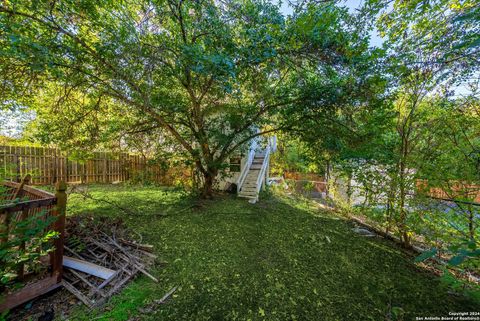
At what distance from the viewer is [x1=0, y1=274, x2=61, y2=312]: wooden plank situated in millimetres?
1880

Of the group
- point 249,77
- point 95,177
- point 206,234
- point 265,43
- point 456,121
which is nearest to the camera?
point 456,121

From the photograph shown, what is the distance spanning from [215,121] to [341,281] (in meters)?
4.83

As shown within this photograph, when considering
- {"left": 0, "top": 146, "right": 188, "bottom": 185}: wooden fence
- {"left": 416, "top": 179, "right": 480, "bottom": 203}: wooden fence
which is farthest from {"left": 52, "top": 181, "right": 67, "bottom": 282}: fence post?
{"left": 416, "top": 179, "right": 480, "bottom": 203}: wooden fence

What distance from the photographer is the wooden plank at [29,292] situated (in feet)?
6.17

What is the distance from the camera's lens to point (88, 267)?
2453 mm

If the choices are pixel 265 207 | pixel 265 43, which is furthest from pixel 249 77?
pixel 265 207

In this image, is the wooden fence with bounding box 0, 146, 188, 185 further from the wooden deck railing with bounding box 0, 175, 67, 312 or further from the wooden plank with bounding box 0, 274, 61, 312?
the wooden plank with bounding box 0, 274, 61, 312

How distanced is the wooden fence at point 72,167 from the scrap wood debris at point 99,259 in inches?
98.3

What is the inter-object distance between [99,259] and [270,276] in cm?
244

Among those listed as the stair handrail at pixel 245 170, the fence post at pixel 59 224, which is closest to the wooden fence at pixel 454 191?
the stair handrail at pixel 245 170

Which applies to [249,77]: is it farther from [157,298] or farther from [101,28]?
[157,298]

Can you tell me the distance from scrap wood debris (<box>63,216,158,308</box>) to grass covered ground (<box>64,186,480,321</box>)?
0.62 feet

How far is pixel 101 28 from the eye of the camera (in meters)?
3.45

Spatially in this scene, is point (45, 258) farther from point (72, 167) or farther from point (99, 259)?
point (72, 167)
